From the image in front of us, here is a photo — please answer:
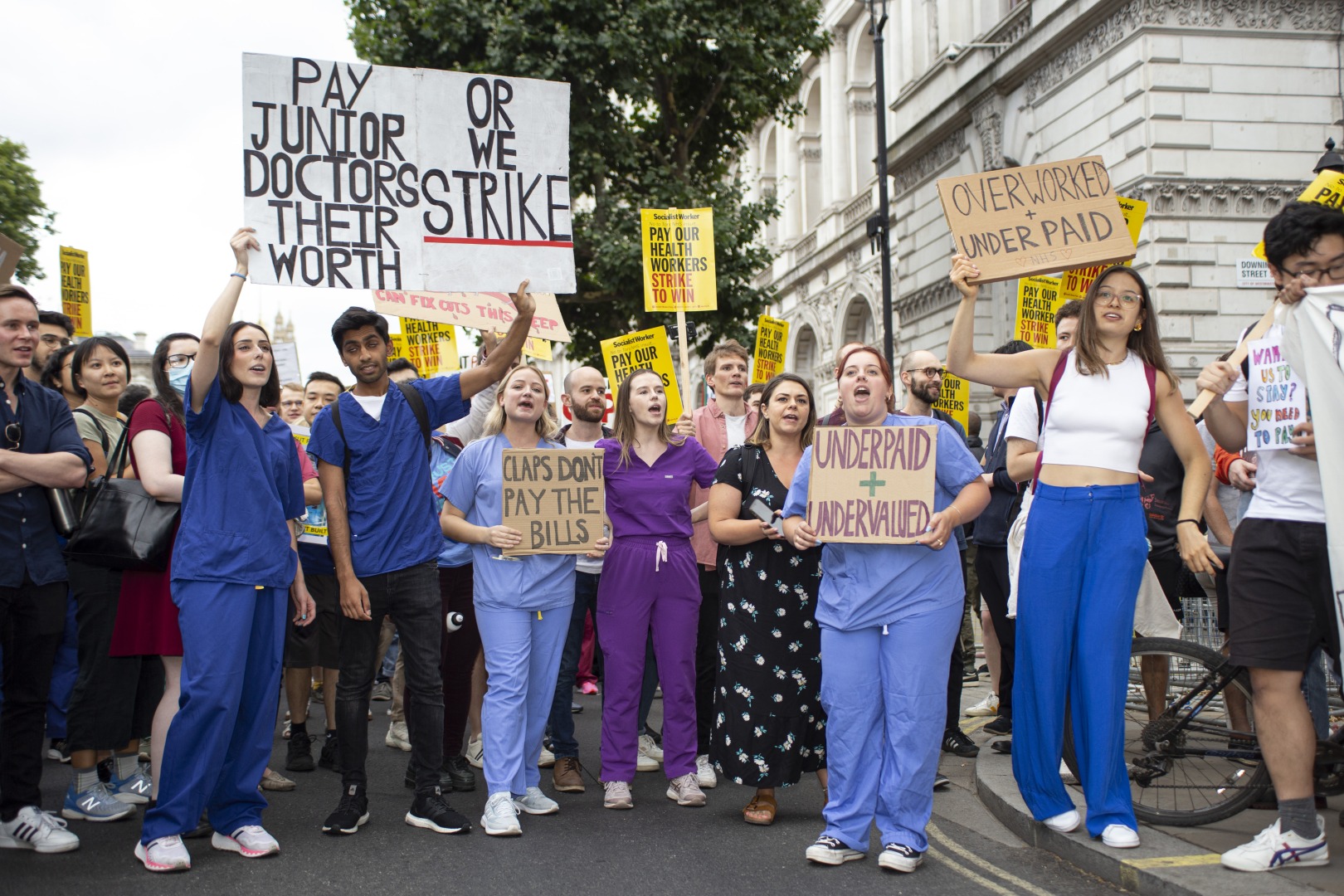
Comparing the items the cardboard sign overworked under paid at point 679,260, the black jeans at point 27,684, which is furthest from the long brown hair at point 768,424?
the cardboard sign overworked under paid at point 679,260

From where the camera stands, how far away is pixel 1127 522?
4.57 meters

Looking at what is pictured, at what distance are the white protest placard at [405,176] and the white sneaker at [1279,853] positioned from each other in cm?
347

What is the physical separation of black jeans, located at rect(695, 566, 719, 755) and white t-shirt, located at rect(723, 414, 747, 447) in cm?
114

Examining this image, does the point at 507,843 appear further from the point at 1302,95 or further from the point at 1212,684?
the point at 1302,95

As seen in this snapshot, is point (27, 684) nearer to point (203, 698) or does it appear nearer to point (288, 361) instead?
point (203, 698)

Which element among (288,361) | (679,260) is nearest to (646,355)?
(679,260)

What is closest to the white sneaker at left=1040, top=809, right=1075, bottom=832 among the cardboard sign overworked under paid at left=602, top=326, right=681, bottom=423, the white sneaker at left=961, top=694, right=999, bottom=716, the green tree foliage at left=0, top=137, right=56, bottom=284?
the white sneaker at left=961, top=694, right=999, bottom=716

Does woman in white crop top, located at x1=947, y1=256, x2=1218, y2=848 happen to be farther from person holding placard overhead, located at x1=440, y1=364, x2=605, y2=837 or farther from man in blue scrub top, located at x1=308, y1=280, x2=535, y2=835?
man in blue scrub top, located at x1=308, y1=280, x2=535, y2=835

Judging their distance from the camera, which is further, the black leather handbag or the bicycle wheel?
the black leather handbag

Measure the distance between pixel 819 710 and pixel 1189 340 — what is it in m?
12.9

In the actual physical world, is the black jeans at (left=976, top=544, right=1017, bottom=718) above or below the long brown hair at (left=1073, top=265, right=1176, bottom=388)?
below

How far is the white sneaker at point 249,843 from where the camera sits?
473cm

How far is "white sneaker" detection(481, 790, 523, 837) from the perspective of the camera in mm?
5039

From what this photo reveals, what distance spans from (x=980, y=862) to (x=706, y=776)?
1.73 meters
